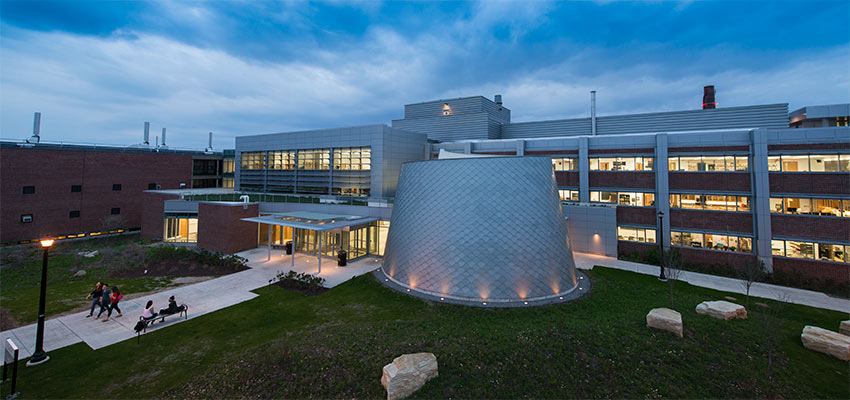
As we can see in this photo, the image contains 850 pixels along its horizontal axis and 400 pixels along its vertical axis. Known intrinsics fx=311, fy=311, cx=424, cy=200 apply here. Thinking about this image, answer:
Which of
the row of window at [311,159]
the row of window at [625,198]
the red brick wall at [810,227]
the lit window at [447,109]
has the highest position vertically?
the lit window at [447,109]

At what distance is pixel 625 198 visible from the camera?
28625 millimetres

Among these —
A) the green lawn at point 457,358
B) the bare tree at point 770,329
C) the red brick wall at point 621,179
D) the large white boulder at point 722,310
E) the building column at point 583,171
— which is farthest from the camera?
the building column at point 583,171

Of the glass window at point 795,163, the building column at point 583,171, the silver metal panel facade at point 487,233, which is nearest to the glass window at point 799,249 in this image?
the glass window at point 795,163

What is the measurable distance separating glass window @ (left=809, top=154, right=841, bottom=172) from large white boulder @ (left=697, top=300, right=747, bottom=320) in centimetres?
1592

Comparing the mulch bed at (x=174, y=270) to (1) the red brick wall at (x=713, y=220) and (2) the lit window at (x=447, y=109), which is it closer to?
(1) the red brick wall at (x=713, y=220)

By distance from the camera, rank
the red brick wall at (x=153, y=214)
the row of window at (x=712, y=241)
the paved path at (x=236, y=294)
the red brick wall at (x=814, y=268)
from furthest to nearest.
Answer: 1. the red brick wall at (x=153, y=214)
2. the row of window at (x=712, y=241)
3. the red brick wall at (x=814, y=268)
4. the paved path at (x=236, y=294)

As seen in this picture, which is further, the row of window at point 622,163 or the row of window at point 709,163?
the row of window at point 622,163

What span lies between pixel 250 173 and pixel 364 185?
802 inches

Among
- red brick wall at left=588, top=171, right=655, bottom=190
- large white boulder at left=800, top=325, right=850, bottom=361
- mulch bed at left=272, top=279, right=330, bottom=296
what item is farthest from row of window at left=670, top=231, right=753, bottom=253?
mulch bed at left=272, top=279, right=330, bottom=296

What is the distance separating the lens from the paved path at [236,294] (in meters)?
12.3

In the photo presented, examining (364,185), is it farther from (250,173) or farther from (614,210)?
(614,210)

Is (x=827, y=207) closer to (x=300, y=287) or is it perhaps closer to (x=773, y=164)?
(x=773, y=164)

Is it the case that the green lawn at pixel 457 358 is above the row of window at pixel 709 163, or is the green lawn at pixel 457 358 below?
below

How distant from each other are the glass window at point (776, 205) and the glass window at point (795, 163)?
2.12 metres
